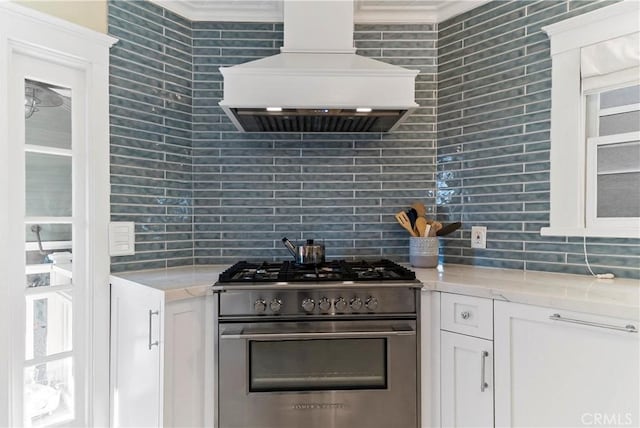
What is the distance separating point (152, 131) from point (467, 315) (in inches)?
69.5

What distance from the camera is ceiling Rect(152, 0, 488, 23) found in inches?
78.4

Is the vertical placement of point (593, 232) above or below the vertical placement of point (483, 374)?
above

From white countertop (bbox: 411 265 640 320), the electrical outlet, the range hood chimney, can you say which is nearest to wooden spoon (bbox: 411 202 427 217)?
the electrical outlet

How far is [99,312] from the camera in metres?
1.61

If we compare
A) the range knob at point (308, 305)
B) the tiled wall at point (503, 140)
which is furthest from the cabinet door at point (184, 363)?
the tiled wall at point (503, 140)

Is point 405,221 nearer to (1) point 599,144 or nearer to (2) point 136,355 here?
(1) point 599,144

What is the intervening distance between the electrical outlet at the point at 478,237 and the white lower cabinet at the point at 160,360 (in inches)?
56.8

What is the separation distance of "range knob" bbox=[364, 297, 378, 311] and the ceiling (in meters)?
1.63

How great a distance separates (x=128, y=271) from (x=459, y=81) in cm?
207

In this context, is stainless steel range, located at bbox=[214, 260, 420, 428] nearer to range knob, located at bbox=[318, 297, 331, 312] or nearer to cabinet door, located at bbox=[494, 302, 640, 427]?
range knob, located at bbox=[318, 297, 331, 312]

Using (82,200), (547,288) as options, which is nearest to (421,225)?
(547,288)

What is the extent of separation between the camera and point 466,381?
1401 millimetres

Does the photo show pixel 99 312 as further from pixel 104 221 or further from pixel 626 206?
pixel 626 206

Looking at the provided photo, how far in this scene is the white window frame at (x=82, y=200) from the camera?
1.38 metres
